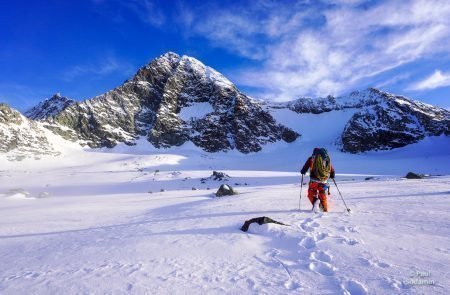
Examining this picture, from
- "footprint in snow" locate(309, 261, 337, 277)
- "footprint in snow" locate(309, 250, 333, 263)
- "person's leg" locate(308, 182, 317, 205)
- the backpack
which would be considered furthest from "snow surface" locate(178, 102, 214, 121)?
"footprint in snow" locate(309, 261, 337, 277)

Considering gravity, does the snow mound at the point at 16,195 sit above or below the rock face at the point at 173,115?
below

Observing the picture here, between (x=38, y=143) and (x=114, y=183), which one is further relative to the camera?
(x=38, y=143)

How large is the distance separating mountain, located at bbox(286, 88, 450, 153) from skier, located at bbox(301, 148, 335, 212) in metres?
79.6

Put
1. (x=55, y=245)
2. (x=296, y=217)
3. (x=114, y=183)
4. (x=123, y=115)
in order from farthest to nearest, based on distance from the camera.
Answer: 1. (x=123, y=115)
2. (x=114, y=183)
3. (x=296, y=217)
4. (x=55, y=245)

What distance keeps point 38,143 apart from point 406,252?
3033 inches

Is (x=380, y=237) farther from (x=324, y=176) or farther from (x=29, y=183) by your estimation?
(x=29, y=183)

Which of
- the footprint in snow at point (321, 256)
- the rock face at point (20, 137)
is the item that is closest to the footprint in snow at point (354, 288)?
the footprint in snow at point (321, 256)

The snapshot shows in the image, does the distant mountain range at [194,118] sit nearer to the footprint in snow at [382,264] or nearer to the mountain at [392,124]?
the mountain at [392,124]

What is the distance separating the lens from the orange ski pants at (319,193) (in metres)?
8.76

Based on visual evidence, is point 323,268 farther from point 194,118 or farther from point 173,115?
point 194,118

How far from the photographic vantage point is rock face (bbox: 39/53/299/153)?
83.2 m

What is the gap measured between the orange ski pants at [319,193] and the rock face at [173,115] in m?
75.4

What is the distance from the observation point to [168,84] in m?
102

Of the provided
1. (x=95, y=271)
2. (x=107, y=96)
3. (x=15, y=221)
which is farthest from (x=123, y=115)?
(x=95, y=271)
